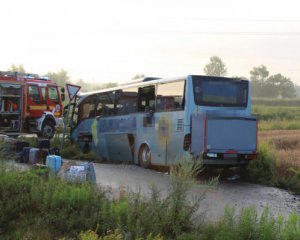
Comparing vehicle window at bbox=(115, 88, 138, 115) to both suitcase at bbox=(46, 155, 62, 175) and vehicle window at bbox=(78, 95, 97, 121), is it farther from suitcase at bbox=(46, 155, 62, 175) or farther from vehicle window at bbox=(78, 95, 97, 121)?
suitcase at bbox=(46, 155, 62, 175)

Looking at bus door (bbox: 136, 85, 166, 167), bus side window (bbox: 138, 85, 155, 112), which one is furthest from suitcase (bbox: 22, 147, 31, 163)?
bus side window (bbox: 138, 85, 155, 112)

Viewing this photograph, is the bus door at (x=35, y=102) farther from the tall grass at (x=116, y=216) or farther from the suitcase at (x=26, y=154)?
the tall grass at (x=116, y=216)

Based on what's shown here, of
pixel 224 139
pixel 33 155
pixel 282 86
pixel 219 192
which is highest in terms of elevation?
pixel 282 86

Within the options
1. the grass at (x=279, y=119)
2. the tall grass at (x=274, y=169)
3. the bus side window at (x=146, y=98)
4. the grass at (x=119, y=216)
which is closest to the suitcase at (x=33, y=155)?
the bus side window at (x=146, y=98)

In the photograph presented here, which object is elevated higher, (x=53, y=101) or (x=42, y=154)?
(x=53, y=101)

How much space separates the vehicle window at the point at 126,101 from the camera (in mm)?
17469

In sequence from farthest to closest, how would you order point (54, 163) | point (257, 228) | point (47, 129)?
1. point (47, 129)
2. point (54, 163)
3. point (257, 228)

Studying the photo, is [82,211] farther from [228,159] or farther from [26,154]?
[26,154]

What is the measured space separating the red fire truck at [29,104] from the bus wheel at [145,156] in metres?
8.45

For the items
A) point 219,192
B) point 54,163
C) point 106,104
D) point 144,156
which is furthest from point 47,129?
point 219,192

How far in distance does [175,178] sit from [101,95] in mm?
13113

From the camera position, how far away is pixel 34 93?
2508cm

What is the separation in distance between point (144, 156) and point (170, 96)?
264 centimetres

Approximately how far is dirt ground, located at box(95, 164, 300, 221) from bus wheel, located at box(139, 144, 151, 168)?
39.4 inches
